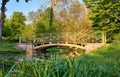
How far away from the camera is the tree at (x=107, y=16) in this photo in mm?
30719

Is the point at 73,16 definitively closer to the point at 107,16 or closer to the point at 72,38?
the point at 107,16

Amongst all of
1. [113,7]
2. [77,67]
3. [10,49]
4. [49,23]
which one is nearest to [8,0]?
[49,23]

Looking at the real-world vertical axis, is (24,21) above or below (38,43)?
above

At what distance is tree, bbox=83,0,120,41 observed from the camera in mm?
30719

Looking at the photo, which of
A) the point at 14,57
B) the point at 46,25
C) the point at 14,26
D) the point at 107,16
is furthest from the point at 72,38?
the point at 14,26

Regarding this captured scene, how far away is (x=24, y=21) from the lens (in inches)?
1763

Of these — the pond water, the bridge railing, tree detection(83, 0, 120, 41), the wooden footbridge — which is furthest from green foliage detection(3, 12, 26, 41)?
the pond water

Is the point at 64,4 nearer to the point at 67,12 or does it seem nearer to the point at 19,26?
the point at 67,12

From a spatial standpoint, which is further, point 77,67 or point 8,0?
point 8,0

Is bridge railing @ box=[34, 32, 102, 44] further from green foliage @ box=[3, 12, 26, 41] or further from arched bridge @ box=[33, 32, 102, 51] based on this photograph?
green foliage @ box=[3, 12, 26, 41]

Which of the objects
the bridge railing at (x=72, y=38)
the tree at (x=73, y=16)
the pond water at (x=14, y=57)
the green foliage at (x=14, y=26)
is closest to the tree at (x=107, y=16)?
the tree at (x=73, y=16)

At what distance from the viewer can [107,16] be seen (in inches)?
1219

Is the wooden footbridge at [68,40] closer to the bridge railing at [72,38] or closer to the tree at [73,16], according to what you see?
the bridge railing at [72,38]

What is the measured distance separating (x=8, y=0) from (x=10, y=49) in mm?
6778
